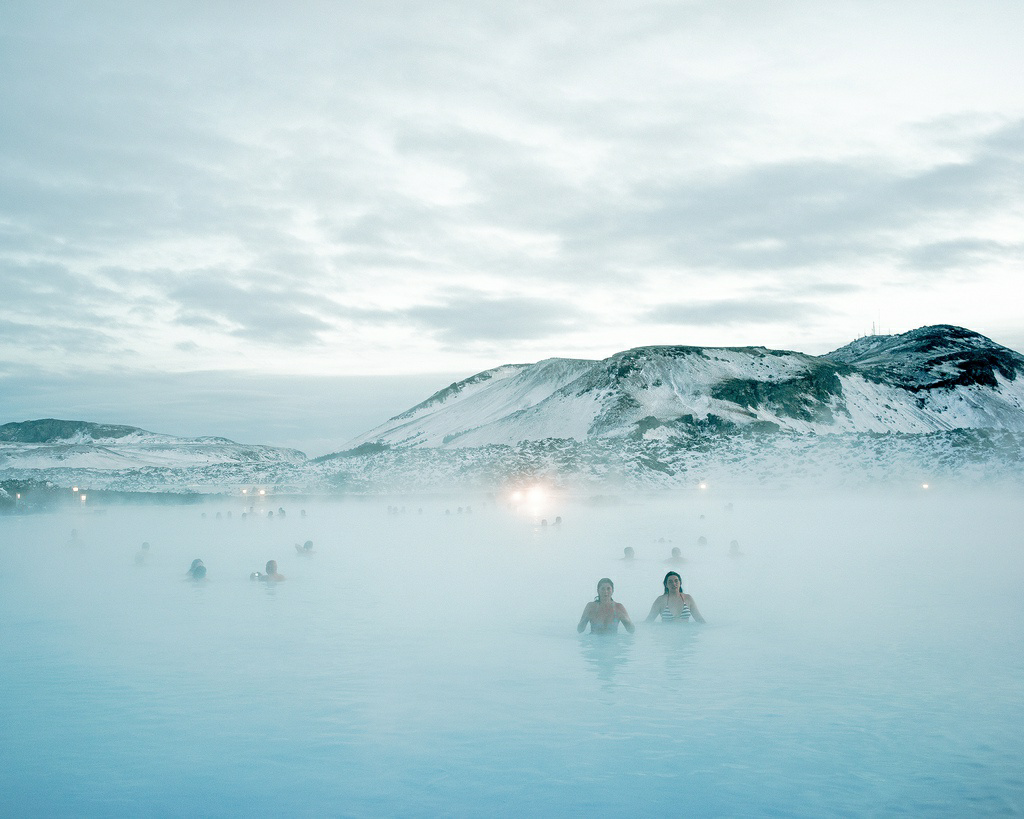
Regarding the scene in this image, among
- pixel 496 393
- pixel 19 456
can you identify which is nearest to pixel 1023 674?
pixel 496 393

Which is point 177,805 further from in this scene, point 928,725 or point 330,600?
point 330,600

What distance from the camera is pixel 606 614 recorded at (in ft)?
37.8

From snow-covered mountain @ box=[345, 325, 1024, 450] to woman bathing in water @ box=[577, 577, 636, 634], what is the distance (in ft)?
239

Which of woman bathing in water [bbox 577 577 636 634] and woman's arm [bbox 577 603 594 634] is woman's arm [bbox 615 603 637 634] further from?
woman's arm [bbox 577 603 594 634]

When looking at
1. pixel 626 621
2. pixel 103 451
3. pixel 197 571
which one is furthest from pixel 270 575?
pixel 103 451

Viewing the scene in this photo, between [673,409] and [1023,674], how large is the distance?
89490 millimetres

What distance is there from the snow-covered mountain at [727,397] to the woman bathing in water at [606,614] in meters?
72.9

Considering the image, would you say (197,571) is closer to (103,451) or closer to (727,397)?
(727,397)

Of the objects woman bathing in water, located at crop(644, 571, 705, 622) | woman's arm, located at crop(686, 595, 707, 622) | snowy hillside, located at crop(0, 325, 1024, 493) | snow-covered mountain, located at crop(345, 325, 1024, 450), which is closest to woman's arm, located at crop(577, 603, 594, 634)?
woman bathing in water, located at crop(644, 571, 705, 622)

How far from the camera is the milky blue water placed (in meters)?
6.50

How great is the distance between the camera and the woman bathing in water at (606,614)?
11.4m

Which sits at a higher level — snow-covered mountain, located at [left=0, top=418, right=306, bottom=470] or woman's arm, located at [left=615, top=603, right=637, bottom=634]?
snow-covered mountain, located at [left=0, top=418, right=306, bottom=470]

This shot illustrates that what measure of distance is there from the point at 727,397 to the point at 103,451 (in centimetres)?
9944

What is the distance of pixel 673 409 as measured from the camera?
3858 inches
